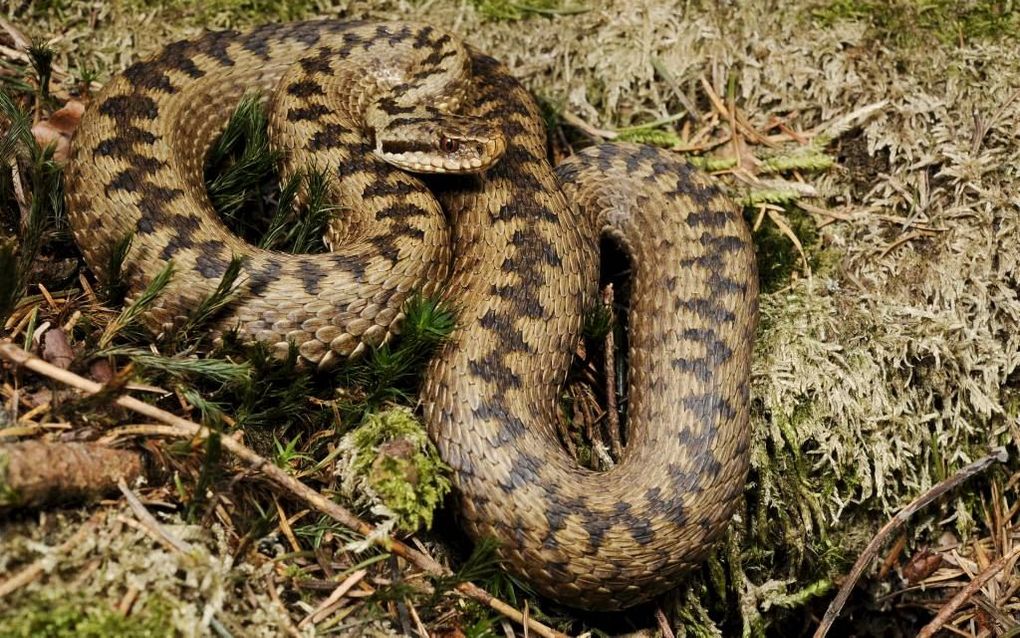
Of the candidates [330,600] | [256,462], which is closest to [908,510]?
[330,600]

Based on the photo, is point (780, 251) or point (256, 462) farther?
point (780, 251)

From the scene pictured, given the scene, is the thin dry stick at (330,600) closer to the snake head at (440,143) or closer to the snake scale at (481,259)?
the snake scale at (481,259)

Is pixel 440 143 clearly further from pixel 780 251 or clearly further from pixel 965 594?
pixel 965 594

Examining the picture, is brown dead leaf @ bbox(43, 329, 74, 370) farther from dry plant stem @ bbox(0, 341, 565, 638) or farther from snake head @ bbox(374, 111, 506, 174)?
snake head @ bbox(374, 111, 506, 174)

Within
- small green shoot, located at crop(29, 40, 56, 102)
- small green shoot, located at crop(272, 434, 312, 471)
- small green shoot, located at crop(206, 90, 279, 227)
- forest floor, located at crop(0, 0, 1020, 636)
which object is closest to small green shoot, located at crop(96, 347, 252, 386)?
forest floor, located at crop(0, 0, 1020, 636)

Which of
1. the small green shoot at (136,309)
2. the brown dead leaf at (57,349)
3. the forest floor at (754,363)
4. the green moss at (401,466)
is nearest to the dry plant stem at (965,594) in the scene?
the forest floor at (754,363)

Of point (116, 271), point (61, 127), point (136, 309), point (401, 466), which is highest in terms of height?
point (61, 127)

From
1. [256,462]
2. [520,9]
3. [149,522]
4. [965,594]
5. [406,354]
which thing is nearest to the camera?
[149,522]
